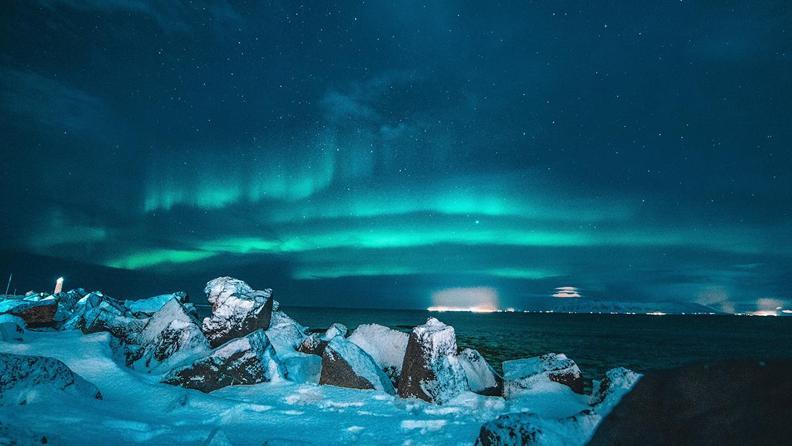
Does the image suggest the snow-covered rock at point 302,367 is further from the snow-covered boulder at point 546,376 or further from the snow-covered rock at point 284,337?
the snow-covered boulder at point 546,376

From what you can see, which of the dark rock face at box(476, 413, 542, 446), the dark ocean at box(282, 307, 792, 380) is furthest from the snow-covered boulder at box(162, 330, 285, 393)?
the dark ocean at box(282, 307, 792, 380)

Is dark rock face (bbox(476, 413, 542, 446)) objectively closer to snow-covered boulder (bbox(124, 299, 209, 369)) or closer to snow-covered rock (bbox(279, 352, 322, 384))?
snow-covered rock (bbox(279, 352, 322, 384))

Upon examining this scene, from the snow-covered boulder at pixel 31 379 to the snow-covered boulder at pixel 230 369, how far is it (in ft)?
5.91

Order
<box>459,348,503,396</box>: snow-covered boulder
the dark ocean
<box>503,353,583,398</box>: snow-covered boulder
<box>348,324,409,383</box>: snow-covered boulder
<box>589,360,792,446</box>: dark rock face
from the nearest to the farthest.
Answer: <box>589,360,792,446</box>: dark rock face, <box>503,353,583,398</box>: snow-covered boulder, <box>459,348,503,396</box>: snow-covered boulder, <box>348,324,409,383</box>: snow-covered boulder, the dark ocean

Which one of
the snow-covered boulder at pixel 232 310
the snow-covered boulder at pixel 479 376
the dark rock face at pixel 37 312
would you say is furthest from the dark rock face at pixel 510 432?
the dark rock face at pixel 37 312

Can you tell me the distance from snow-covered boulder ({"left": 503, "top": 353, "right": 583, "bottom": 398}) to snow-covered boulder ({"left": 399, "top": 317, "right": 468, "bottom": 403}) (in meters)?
1.00

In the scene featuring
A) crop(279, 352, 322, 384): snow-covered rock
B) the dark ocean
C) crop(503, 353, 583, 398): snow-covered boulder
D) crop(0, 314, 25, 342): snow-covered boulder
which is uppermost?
crop(0, 314, 25, 342): snow-covered boulder

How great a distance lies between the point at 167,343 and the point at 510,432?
7266 millimetres

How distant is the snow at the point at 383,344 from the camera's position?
28.4 ft

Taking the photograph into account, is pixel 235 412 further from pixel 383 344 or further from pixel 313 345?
pixel 383 344

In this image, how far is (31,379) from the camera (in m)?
4.15

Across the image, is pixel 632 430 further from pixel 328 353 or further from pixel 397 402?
pixel 328 353

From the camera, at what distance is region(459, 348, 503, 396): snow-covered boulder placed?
708cm

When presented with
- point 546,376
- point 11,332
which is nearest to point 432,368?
point 546,376
